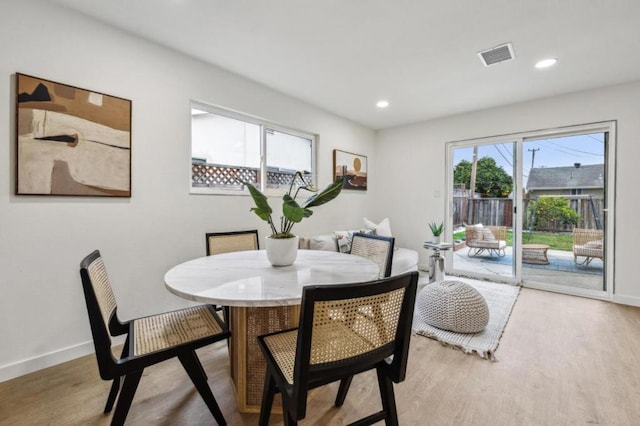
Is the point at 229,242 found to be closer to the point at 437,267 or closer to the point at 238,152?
the point at 238,152

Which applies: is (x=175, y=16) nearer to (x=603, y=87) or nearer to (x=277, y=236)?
(x=277, y=236)

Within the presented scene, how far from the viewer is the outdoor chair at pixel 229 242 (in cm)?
225

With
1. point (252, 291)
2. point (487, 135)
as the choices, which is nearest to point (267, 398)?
point (252, 291)

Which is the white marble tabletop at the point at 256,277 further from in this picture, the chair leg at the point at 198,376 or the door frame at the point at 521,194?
the door frame at the point at 521,194

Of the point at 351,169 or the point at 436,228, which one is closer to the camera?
the point at 436,228

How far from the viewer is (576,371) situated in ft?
6.06

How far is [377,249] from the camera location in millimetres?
2160

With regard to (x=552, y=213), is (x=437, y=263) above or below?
below

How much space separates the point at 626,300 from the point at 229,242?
4.15m

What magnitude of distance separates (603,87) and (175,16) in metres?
4.27

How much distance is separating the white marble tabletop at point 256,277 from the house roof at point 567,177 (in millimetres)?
3107

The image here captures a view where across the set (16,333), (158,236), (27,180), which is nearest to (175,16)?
(27,180)

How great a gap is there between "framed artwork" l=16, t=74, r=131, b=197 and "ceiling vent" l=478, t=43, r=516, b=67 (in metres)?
2.92

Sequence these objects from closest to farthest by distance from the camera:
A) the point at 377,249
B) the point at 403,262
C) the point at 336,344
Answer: the point at 336,344 < the point at 377,249 < the point at 403,262
